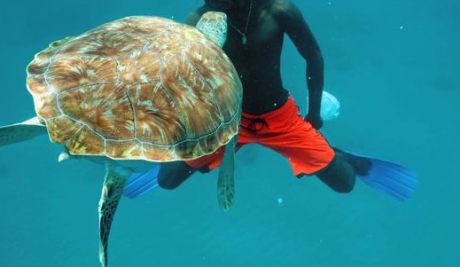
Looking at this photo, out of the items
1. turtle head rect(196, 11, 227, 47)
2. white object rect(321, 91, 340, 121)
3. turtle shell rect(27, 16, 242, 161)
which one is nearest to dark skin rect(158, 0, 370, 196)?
turtle head rect(196, 11, 227, 47)

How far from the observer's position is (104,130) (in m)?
2.43

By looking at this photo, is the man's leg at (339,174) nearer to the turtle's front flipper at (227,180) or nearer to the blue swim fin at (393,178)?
the blue swim fin at (393,178)

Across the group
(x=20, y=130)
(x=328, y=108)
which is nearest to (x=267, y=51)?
(x=20, y=130)

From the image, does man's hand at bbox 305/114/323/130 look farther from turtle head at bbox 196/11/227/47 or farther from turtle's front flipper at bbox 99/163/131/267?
turtle's front flipper at bbox 99/163/131/267

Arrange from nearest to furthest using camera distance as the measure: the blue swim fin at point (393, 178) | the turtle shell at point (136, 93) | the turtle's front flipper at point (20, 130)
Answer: the turtle shell at point (136, 93)
the turtle's front flipper at point (20, 130)
the blue swim fin at point (393, 178)

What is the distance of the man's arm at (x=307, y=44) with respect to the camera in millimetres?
3689

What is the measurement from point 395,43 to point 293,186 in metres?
6.63

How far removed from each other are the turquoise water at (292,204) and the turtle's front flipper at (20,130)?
5.60 meters

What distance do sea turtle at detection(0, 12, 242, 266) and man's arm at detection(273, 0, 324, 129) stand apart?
37.7 inches

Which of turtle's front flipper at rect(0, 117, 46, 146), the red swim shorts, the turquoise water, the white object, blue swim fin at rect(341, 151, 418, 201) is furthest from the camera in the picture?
the turquoise water

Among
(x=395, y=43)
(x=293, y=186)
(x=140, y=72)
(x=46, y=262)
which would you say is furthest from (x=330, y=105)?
(x=395, y=43)

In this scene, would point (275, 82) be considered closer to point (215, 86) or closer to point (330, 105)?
point (215, 86)

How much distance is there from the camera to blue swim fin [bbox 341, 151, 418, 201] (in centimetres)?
511

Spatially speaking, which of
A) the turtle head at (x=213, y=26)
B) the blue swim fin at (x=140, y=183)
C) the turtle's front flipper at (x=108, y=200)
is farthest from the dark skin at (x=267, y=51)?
the turtle's front flipper at (x=108, y=200)
